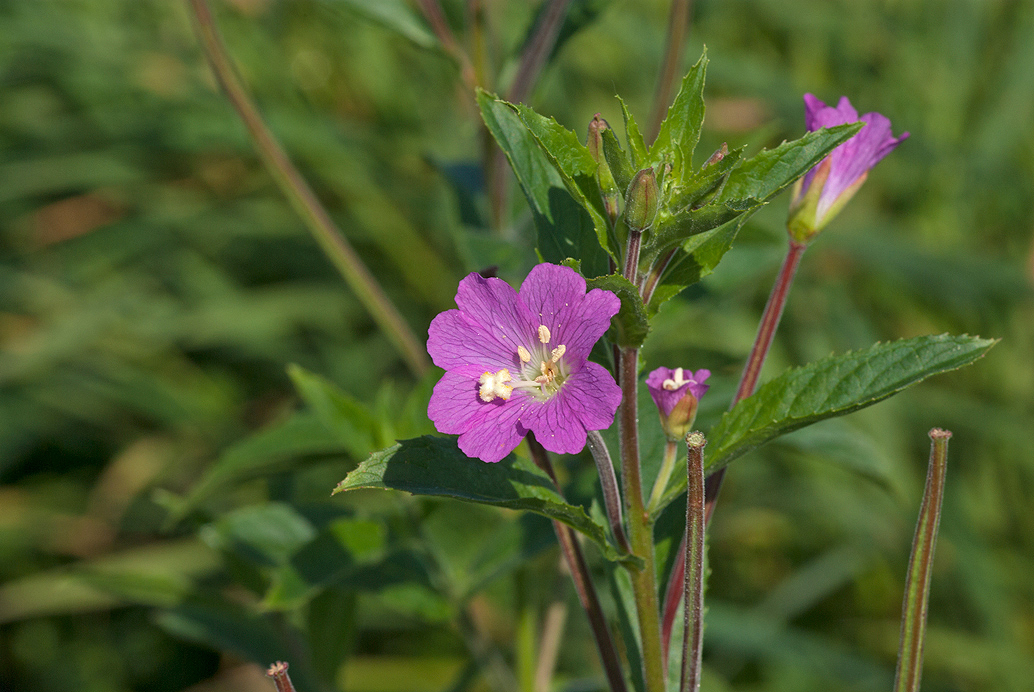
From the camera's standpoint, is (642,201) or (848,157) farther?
(848,157)

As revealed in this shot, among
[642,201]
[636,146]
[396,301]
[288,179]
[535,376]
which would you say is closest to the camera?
[642,201]

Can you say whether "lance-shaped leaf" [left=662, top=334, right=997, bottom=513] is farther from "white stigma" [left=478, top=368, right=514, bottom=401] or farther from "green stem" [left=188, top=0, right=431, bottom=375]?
"green stem" [left=188, top=0, right=431, bottom=375]

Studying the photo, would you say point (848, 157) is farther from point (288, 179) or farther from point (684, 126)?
point (288, 179)

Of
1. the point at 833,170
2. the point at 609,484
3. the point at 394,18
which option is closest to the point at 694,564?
the point at 609,484

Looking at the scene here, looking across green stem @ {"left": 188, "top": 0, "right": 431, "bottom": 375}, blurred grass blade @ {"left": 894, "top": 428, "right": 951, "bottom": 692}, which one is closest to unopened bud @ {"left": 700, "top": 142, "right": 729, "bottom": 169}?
blurred grass blade @ {"left": 894, "top": 428, "right": 951, "bottom": 692}

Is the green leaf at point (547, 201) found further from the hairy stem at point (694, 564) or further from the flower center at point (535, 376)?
the hairy stem at point (694, 564)

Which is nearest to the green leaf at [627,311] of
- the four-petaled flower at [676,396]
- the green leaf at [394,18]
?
the four-petaled flower at [676,396]

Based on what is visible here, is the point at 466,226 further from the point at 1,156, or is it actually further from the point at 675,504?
the point at 1,156
